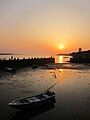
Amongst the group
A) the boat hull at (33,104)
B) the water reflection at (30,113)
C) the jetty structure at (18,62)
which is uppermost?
the jetty structure at (18,62)

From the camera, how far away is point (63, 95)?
128ft

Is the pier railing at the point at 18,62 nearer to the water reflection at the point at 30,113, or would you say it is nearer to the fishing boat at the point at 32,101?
the fishing boat at the point at 32,101

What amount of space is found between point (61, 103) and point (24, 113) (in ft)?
23.9

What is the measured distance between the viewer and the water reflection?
2603 centimetres

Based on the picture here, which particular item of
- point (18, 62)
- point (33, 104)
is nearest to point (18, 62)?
point (18, 62)

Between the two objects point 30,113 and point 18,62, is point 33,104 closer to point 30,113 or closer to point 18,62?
point 30,113

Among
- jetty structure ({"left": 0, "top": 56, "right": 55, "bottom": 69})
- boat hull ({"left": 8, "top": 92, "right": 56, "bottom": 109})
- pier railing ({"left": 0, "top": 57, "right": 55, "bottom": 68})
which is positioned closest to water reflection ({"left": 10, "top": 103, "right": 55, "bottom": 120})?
boat hull ({"left": 8, "top": 92, "right": 56, "bottom": 109})

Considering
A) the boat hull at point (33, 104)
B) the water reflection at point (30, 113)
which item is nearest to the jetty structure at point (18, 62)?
the boat hull at point (33, 104)

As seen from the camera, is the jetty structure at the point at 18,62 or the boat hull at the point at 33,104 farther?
the jetty structure at the point at 18,62

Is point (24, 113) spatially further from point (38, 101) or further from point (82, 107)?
point (82, 107)

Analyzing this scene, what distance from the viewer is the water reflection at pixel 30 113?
26031 mm

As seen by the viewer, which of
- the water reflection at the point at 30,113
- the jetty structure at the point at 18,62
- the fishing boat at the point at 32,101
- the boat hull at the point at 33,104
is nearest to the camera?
the water reflection at the point at 30,113

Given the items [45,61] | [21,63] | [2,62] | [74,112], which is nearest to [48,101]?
[74,112]

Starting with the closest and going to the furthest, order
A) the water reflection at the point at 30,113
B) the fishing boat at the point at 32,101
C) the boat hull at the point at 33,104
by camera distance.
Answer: the water reflection at the point at 30,113, the boat hull at the point at 33,104, the fishing boat at the point at 32,101
